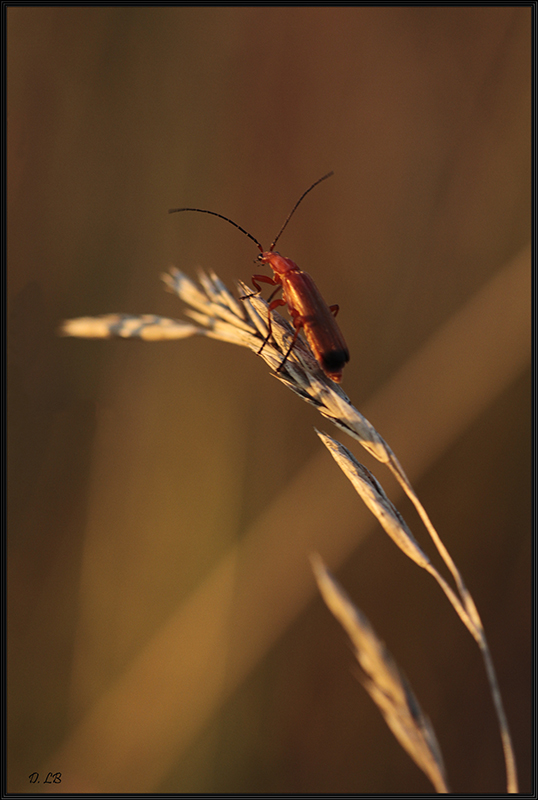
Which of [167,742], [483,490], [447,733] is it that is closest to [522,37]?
[483,490]

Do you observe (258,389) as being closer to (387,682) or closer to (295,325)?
(295,325)

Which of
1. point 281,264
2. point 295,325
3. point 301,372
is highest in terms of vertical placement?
point 281,264

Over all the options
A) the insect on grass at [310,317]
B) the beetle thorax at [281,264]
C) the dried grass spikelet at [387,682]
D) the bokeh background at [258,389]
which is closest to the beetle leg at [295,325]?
the insect on grass at [310,317]

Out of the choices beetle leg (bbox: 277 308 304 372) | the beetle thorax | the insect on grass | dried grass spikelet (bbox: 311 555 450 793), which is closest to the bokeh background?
the beetle thorax

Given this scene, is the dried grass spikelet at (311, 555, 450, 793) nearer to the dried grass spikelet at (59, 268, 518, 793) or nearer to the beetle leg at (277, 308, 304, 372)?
the dried grass spikelet at (59, 268, 518, 793)

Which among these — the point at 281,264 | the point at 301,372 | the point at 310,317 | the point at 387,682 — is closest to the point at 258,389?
the point at 281,264

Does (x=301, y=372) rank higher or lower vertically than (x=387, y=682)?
higher
